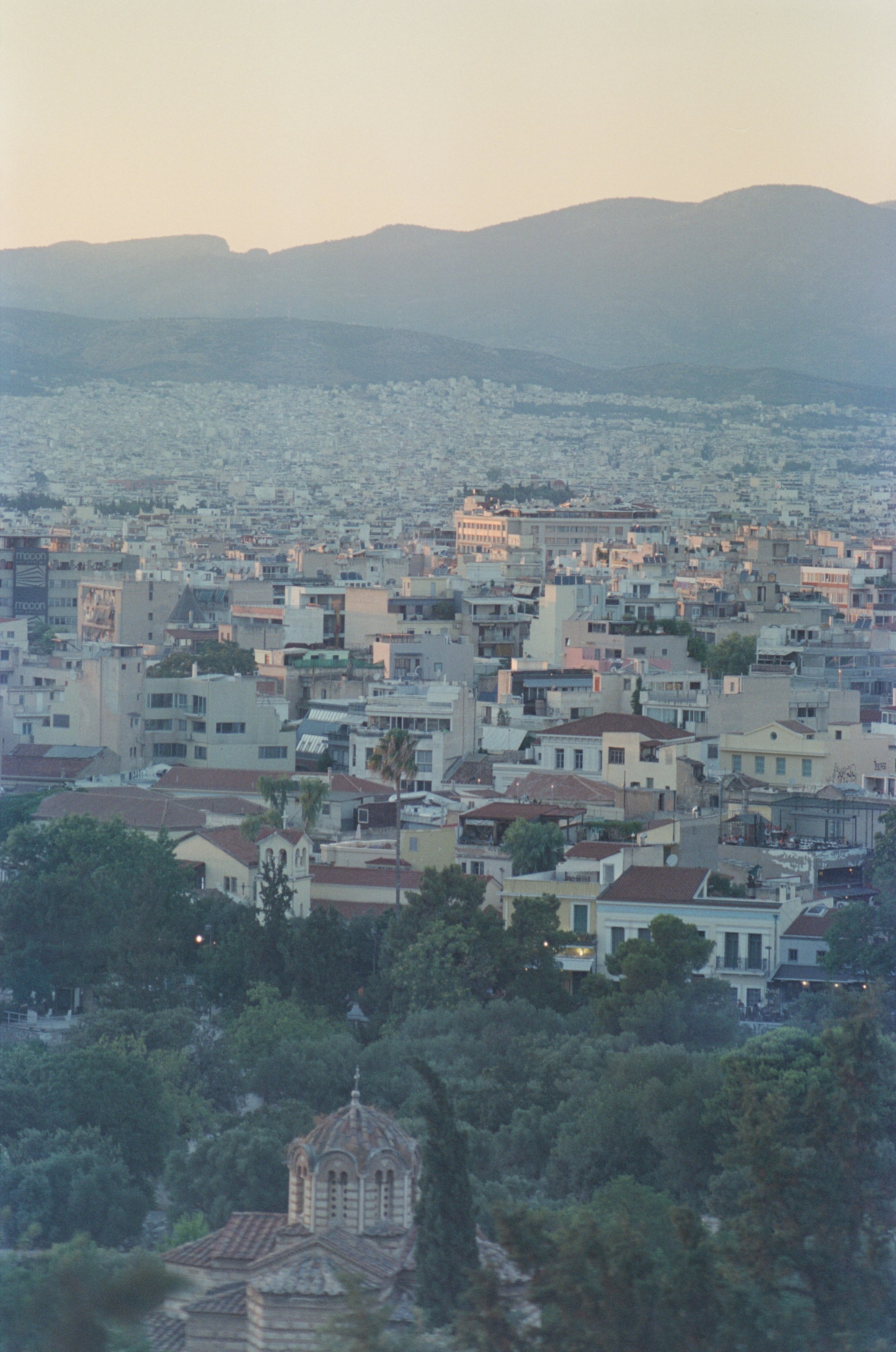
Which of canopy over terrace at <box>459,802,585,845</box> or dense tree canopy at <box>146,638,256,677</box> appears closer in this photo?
canopy over terrace at <box>459,802,585,845</box>

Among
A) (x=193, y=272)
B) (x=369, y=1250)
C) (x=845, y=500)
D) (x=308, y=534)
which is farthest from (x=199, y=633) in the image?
(x=193, y=272)

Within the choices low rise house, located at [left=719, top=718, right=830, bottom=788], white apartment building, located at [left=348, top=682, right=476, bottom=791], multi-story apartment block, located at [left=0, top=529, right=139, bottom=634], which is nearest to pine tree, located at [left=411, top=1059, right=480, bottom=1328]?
white apartment building, located at [left=348, top=682, right=476, bottom=791]

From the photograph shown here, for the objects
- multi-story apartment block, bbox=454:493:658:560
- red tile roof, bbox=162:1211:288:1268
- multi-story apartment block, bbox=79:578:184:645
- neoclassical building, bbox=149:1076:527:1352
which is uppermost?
neoclassical building, bbox=149:1076:527:1352

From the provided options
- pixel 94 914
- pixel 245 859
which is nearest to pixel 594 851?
pixel 245 859

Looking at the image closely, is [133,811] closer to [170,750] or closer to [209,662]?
[170,750]

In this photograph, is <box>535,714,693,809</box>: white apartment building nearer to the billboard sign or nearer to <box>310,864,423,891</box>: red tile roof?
<box>310,864,423,891</box>: red tile roof

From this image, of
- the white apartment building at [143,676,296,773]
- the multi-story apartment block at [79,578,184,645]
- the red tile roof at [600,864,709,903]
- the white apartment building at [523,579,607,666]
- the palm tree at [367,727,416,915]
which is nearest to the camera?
the red tile roof at [600,864,709,903]

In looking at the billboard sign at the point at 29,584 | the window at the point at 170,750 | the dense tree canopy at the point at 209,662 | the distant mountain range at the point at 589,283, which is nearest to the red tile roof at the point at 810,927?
the window at the point at 170,750
